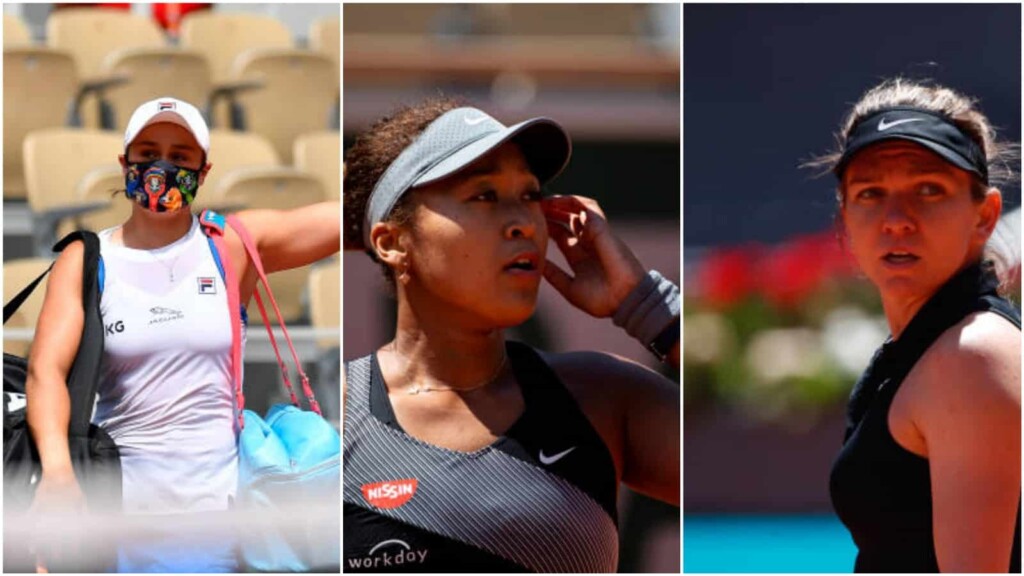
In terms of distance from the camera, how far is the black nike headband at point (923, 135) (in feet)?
13.2

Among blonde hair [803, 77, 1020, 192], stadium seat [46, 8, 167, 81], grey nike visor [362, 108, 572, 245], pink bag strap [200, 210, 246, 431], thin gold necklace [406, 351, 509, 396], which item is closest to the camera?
grey nike visor [362, 108, 572, 245]

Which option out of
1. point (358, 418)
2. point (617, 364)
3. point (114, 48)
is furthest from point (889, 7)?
point (114, 48)

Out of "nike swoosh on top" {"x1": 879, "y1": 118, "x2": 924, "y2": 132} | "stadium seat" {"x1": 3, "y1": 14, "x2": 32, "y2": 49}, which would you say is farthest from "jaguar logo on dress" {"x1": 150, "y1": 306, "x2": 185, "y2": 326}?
"nike swoosh on top" {"x1": 879, "y1": 118, "x2": 924, "y2": 132}

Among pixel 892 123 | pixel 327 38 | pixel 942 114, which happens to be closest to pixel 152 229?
pixel 327 38

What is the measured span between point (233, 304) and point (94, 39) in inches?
38.1

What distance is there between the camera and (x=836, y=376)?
14.3 feet

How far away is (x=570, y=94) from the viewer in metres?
4.40

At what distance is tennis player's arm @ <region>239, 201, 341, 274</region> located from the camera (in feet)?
13.7

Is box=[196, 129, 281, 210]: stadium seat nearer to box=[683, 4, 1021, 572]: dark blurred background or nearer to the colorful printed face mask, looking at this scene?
the colorful printed face mask

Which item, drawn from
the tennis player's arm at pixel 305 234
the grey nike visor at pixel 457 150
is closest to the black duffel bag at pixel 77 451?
the tennis player's arm at pixel 305 234

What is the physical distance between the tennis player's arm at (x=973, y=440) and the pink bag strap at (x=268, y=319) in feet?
4.94

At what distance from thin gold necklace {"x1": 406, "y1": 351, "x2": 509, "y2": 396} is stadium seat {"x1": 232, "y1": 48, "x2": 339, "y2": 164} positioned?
823 millimetres

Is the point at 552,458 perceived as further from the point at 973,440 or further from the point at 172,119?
the point at 172,119

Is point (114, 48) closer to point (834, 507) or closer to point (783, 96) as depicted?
point (783, 96)
